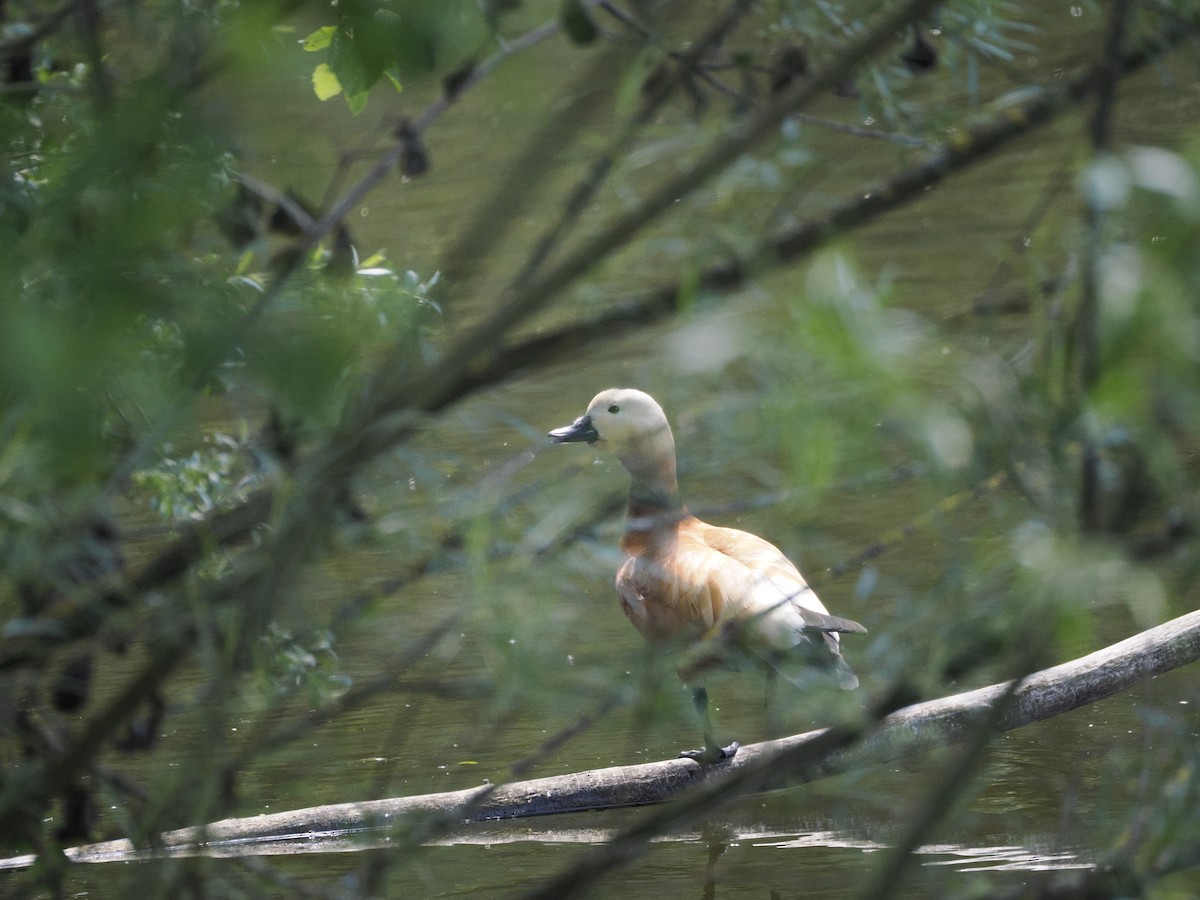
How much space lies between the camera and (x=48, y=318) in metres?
0.74

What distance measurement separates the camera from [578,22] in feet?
3.19

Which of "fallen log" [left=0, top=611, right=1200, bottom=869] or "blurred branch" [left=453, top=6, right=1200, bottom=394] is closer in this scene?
"blurred branch" [left=453, top=6, right=1200, bottom=394]

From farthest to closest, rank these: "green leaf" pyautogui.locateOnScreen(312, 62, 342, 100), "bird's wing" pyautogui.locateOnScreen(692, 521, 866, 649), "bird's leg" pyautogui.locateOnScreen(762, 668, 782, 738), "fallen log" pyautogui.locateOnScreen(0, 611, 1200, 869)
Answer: "fallen log" pyautogui.locateOnScreen(0, 611, 1200, 869) → "bird's wing" pyautogui.locateOnScreen(692, 521, 866, 649) → "green leaf" pyautogui.locateOnScreen(312, 62, 342, 100) → "bird's leg" pyautogui.locateOnScreen(762, 668, 782, 738)

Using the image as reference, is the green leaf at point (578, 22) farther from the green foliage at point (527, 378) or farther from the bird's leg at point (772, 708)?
the bird's leg at point (772, 708)

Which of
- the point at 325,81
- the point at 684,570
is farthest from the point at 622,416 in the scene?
the point at 325,81

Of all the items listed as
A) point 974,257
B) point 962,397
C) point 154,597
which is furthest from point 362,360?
point 974,257

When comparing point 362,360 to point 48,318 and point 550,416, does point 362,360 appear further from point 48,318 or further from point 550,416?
point 550,416

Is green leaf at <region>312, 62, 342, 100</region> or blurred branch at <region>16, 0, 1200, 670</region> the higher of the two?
green leaf at <region>312, 62, 342, 100</region>

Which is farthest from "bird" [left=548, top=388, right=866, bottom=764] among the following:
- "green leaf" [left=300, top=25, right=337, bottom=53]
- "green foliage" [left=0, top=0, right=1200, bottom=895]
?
"green leaf" [left=300, top=25, right=337, bottom=53]

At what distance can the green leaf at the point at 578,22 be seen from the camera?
96 cm

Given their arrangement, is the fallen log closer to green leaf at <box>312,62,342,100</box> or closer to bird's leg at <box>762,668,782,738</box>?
bird's leg at <box>762,668,782,738</box>

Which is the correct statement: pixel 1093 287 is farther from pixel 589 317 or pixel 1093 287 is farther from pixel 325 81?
pixel 325 81

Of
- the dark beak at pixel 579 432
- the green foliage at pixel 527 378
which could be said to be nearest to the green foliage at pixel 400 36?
the green foliage at pixel 527 378

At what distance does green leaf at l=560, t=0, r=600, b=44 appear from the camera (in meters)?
0.96
